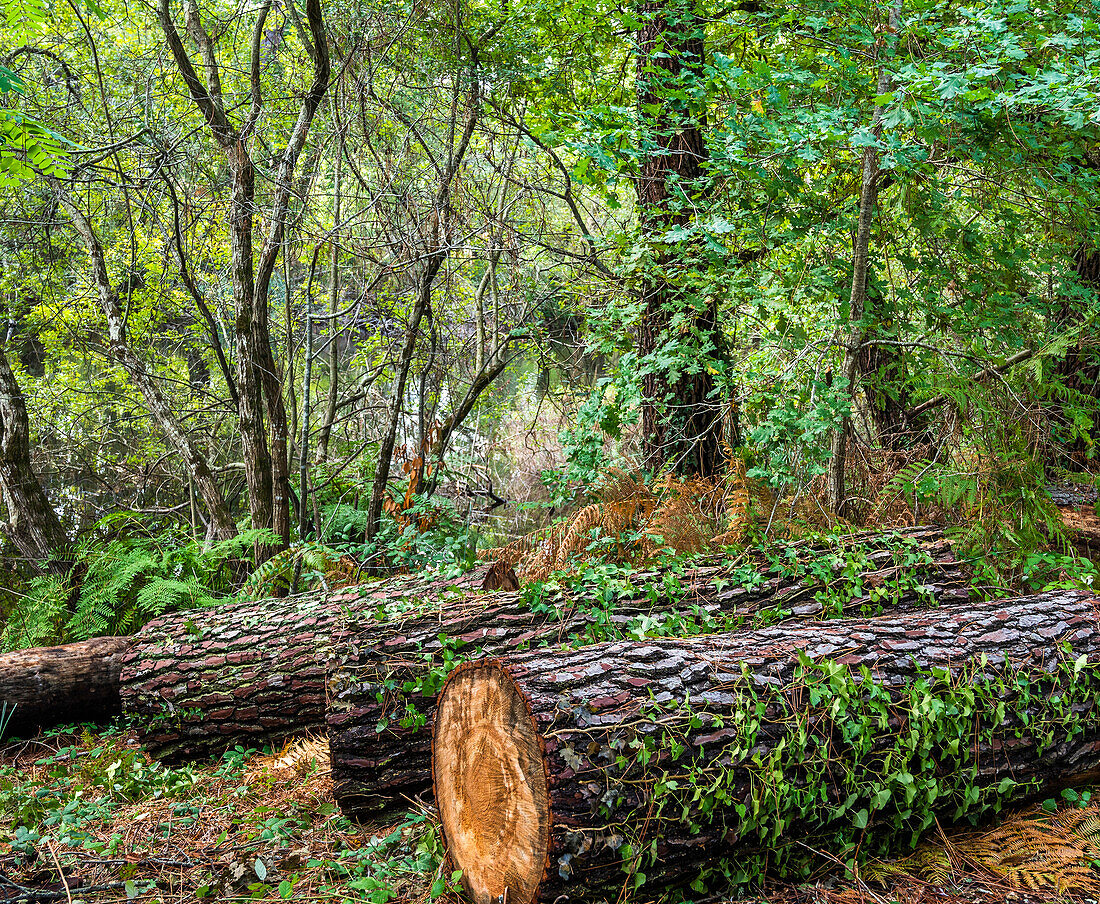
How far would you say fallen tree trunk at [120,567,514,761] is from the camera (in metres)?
Answer: 3.74

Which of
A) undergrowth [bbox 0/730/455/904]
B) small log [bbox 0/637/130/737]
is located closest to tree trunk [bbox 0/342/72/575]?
small log [bbox 0/637/130/737]

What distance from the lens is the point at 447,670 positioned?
323 centimetres

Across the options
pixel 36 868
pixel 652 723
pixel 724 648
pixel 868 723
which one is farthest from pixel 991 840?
pixel 36 868

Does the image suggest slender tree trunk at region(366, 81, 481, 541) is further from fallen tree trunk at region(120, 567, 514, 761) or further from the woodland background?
fallen tree trunk at region(120, 567, 514, 761)

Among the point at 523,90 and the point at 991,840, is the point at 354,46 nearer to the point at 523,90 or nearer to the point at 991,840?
the point at 523,90

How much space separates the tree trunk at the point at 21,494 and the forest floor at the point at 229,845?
2212mm

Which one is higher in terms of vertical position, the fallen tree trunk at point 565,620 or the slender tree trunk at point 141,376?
the slender tree trunk at point 141,376

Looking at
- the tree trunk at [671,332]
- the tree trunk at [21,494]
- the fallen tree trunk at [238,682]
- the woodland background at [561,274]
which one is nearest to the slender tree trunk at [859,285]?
the woodland background at [561,274]

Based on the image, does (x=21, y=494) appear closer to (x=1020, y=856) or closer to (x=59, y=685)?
(x=59, y=685)

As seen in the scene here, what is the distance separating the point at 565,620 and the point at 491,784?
128cm

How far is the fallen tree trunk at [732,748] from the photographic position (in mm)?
2311

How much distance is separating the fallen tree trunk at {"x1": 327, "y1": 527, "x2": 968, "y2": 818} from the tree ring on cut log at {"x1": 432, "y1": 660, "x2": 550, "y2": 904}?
513 millimetres

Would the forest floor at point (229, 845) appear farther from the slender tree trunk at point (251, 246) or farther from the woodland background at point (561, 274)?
the slender tree trunk at point (251, 246)

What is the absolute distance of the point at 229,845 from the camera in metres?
2.97
